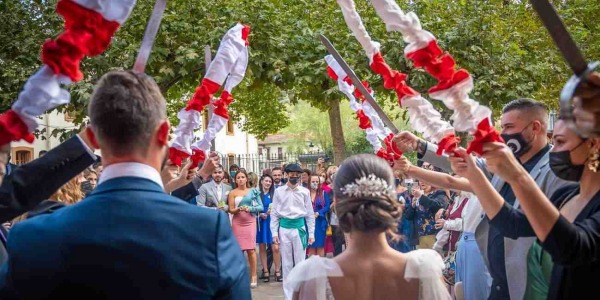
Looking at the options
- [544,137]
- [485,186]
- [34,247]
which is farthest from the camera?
[544,137]

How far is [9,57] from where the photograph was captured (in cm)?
1052

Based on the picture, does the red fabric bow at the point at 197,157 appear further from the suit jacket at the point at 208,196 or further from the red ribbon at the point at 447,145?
the suit jacket at the point at 208,196

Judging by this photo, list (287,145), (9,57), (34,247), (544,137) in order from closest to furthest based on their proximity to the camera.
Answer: (34,247), (544,137), (9,57), (287,145)

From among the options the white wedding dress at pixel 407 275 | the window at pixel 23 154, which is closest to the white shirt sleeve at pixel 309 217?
the white wedding dress at pixel 407 275

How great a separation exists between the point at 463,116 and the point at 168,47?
818cm

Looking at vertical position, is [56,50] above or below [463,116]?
above

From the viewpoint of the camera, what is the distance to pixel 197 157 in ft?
17.2

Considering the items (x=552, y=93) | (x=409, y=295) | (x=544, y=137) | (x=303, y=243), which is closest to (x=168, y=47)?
(x=303, y=243)

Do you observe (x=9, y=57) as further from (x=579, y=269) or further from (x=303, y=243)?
(x=579, y=269)

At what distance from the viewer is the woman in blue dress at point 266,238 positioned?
13.6 m

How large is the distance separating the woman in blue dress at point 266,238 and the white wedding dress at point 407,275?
33.4 feet

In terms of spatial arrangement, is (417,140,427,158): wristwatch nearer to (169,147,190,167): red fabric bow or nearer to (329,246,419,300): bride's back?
(169,147,190,167): red fabric bow

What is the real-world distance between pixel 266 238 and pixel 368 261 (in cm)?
1102

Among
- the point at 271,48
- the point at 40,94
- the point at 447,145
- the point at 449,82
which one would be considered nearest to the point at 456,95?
the point at 449,82
